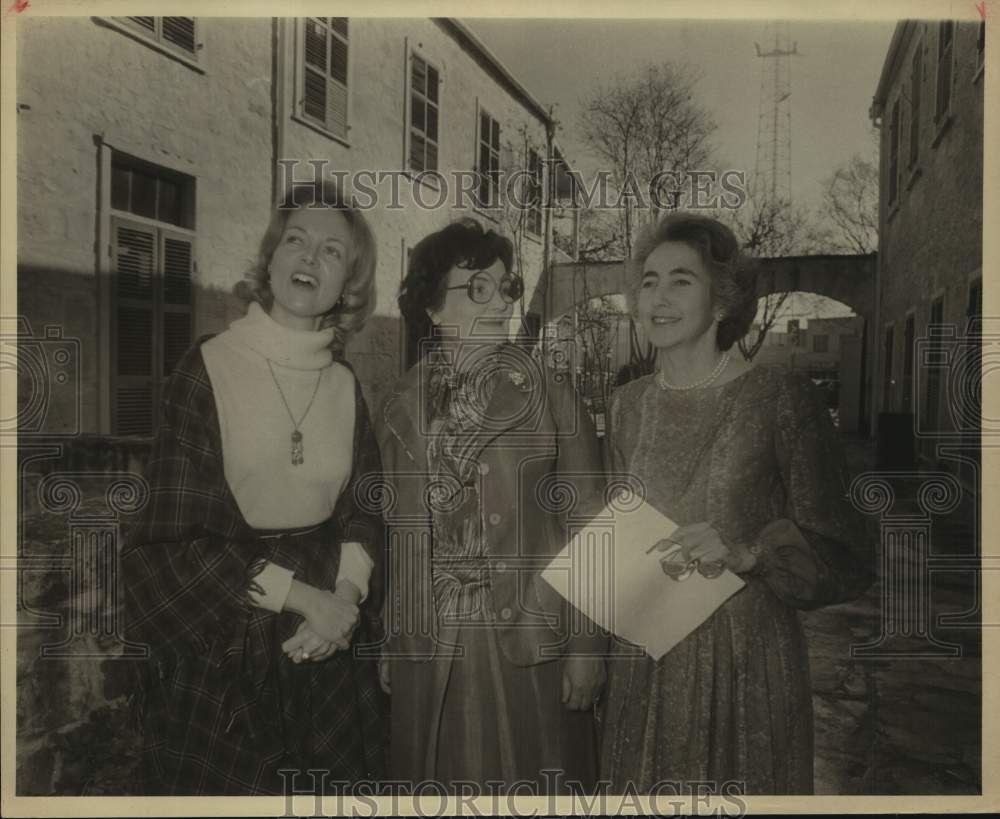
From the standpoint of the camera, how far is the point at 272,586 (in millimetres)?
2840

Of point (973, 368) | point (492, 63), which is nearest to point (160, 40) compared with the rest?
point (492, 63)

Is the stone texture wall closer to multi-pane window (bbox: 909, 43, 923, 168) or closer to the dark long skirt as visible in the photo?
multi-pane window (bbox: 909, 43, 923, 168)

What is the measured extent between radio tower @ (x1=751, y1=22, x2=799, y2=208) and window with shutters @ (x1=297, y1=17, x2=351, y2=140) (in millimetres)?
1390

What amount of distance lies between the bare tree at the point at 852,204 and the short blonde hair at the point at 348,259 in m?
1.52

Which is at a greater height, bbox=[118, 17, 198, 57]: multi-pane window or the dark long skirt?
bbox=[118, 17, 198, 57]: multi-pane window

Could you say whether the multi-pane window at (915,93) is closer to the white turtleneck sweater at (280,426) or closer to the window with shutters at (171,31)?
the white turtleneck sweater at (280,426)

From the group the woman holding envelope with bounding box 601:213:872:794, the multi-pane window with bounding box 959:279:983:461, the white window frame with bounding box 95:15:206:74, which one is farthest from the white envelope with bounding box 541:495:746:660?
the white window frame with bounding box 95:15:206:74

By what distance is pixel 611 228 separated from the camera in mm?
2928

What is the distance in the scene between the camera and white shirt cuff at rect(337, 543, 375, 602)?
9.55 ft

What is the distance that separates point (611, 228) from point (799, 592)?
52.9 inches

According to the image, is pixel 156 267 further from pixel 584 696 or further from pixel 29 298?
pixel 584 696

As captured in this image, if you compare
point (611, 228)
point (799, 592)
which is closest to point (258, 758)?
point (799, 592)

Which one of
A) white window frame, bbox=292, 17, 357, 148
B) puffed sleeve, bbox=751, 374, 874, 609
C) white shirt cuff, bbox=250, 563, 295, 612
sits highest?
white window frame, bbox=292, 17, 357, 148

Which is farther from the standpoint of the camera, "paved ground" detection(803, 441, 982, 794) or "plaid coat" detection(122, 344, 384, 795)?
"paved ground" detection(803, 441, 982, 794)
